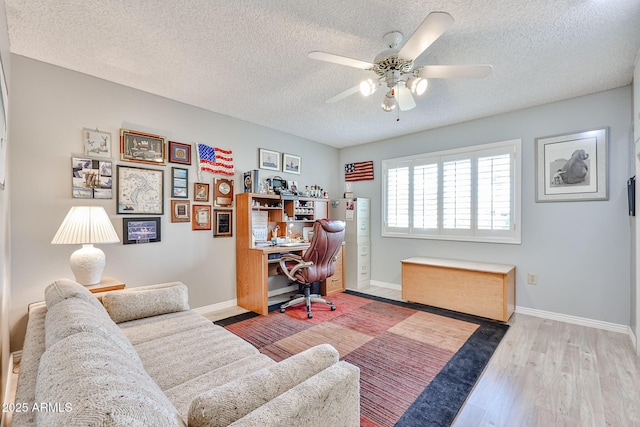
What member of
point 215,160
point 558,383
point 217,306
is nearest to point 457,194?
point 558,383

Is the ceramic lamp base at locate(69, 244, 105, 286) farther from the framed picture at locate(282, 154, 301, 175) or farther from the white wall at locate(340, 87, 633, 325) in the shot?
the white wall at locate(340, 87, 633, 325)

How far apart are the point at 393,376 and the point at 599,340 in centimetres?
219

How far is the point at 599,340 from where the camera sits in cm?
273

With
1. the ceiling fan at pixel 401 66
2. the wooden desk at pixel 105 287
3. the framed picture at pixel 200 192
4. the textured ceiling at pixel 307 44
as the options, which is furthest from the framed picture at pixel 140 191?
the ceiling fan at pixel 401 66

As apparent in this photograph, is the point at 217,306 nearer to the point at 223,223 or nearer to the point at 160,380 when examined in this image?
the point at 223,223

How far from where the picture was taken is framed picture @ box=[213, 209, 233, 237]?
3.63 metres

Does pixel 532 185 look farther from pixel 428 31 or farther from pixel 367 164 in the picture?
pixel 428 31

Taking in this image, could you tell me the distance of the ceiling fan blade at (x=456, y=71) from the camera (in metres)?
1.90

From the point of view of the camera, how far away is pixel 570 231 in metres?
3.20

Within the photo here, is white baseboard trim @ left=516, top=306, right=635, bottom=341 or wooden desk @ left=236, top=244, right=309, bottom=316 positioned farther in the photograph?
wooden desk @ left=236, top=244, right=309, bottom=316

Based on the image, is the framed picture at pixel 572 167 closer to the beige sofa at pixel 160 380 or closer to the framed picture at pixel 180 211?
the beige sofa at pixel 160 380

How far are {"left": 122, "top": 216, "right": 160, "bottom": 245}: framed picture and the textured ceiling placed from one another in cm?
138

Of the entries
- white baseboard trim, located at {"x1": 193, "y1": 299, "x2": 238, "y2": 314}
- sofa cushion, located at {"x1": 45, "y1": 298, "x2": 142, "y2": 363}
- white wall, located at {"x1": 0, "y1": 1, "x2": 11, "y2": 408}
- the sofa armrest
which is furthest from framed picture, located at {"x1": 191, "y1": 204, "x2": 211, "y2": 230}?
the sofa armrest

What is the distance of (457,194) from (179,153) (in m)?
3.63
